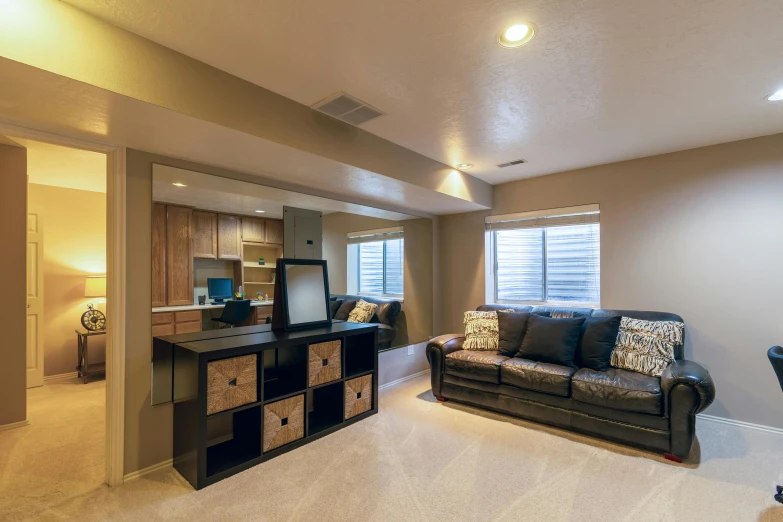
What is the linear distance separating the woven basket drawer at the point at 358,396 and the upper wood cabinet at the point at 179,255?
4.90ft

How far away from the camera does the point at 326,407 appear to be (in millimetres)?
3332

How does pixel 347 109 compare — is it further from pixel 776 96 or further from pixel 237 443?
pixel 776 96

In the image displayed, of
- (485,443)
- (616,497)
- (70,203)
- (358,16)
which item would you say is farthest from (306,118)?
(70,203)

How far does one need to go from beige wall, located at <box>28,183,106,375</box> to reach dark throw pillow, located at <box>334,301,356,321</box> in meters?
2.92

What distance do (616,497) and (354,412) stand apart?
198cm

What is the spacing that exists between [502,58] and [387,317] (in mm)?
3297

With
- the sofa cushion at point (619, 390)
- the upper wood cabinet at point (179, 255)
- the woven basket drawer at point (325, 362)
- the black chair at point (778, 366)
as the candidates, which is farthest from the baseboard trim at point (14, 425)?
the black chair at point (778, 366)

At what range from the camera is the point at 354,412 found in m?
3.29

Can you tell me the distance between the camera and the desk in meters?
2.58

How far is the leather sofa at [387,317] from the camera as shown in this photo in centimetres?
453

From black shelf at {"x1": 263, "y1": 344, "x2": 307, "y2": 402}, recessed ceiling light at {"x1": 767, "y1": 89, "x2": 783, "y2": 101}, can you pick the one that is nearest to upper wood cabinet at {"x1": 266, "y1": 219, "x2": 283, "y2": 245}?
black shelf at {"x1": 263, "y1": 344, "x2": 307, "y2": 402}

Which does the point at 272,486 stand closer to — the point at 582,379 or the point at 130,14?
the point at 582,379

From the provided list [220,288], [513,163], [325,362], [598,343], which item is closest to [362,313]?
[325,362]

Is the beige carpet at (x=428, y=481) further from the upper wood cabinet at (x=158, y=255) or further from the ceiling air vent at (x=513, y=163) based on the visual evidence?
the ceiling air vent at (x=513, y=163)
